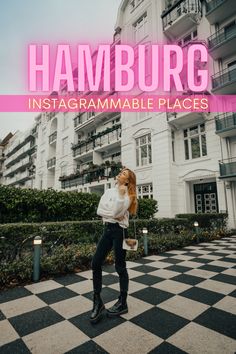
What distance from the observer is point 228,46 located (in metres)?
14.0

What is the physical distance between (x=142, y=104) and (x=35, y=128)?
2783cm

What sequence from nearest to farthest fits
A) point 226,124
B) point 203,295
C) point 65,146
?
point 203,295
point 226,124
point 65,146

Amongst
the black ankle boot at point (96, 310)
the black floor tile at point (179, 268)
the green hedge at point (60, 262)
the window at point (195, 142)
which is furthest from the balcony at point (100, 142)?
the black ankle boot at point (96, 310)

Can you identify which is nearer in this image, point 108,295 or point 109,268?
point 108,295

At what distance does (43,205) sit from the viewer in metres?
8.16

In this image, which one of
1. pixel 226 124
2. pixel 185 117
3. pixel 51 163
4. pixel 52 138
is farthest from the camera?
pixel 52 138

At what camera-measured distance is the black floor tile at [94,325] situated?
7.65 ft

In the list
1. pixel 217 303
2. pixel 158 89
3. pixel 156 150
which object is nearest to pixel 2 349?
pixel 217 303

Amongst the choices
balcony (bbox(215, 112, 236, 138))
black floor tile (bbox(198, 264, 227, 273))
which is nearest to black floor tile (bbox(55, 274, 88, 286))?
black floor tile (bbox(198, 264, 227, 273))

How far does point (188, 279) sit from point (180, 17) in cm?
1812

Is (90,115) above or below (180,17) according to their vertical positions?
below

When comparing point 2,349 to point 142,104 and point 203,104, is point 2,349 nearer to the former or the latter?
point 203,104

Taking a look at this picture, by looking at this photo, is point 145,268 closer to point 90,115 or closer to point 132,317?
point 132,317

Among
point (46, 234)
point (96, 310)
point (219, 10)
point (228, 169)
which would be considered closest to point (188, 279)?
point (96, 310)
